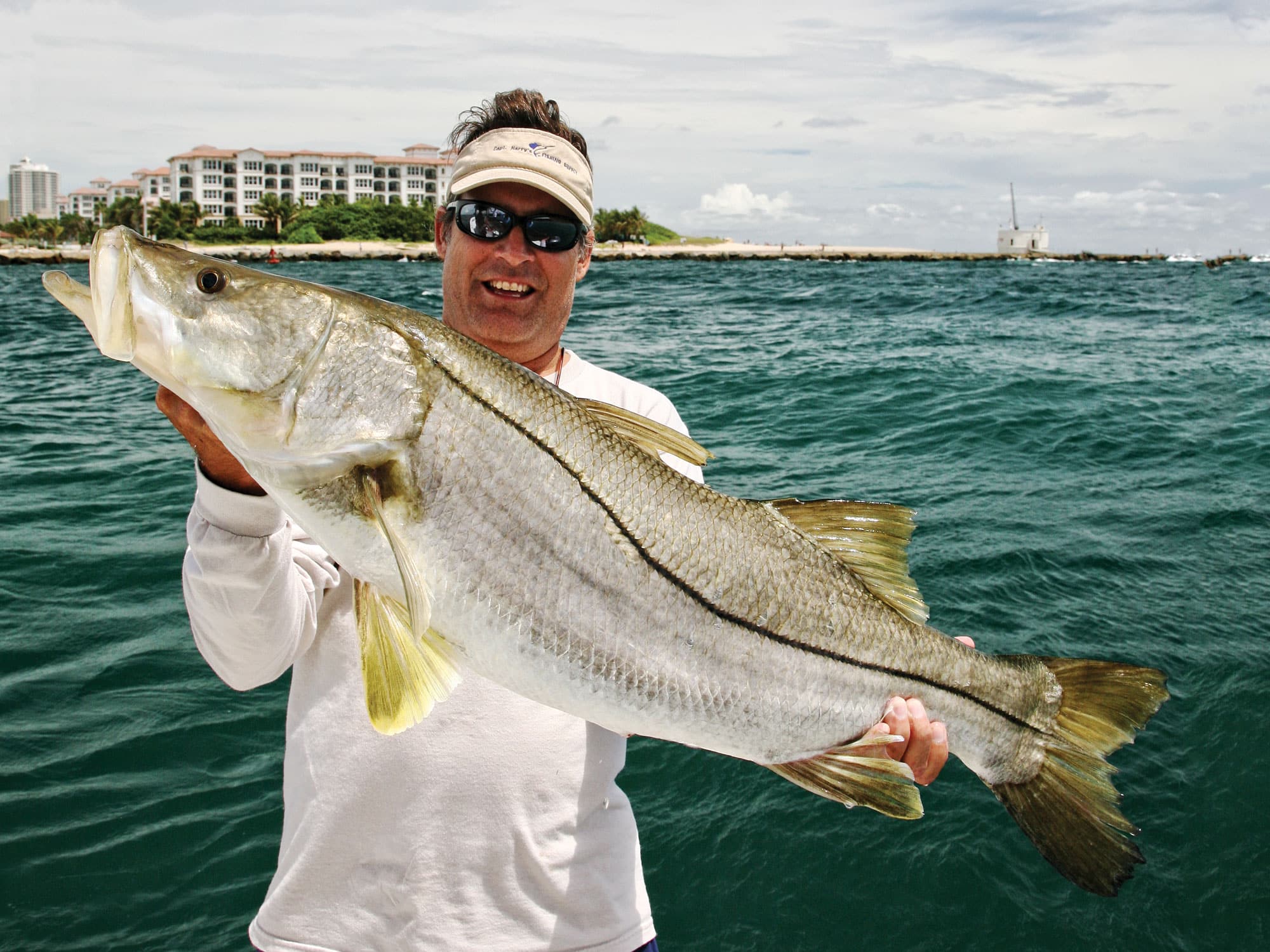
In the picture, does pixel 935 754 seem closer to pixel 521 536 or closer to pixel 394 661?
pixel 521 536

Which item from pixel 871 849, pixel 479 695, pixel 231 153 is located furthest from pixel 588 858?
pixel 231 153

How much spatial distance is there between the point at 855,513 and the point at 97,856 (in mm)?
4216

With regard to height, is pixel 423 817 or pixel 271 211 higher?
pixel 271 211

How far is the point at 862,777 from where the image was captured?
2.40m

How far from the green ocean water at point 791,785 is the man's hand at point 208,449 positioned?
3.19 m

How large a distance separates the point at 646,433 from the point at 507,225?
1.04 m

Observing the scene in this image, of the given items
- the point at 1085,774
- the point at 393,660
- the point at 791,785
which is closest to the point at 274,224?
the point at 791,785

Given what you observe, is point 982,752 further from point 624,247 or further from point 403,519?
point 624,247

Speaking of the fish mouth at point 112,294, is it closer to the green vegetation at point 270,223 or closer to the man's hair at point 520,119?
the man's hair at point 520,119

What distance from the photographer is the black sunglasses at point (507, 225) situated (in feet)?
9.64

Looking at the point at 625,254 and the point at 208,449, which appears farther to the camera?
the point at 625,254

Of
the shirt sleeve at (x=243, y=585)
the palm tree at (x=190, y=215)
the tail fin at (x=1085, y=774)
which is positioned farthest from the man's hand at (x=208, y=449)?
the palm tree at (x=190, y=215)

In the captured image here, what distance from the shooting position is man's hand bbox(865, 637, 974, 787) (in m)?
2.51

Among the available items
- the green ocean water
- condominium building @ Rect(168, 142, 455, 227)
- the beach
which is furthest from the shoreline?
the green ocean water
